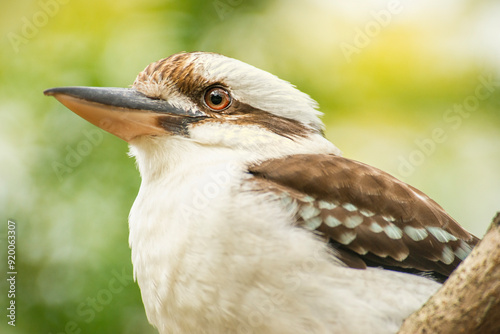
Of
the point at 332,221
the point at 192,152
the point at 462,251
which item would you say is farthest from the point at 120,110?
the point at 462,251

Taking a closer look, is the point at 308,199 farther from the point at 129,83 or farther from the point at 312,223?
the point at 129,83

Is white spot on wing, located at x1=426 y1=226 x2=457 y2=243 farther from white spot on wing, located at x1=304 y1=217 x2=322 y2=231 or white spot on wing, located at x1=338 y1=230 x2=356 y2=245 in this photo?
white spot on wing, located at x1=304 y1=217 x2=322 y2=231

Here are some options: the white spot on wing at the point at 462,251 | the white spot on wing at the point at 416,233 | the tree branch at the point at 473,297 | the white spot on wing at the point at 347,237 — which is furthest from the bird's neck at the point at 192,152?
the tree branch at the point at 473,297

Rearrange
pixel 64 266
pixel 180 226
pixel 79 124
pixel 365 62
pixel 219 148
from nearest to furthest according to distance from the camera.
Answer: pixel 180 226
pixel 219 148
pixel 64 266
pixel 79 124
pixel 365 62

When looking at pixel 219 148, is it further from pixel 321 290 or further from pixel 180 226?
pixel 321 290

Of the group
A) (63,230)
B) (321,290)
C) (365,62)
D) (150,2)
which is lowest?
(63,230)

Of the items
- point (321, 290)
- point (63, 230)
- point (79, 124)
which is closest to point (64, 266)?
point (63, 230)
